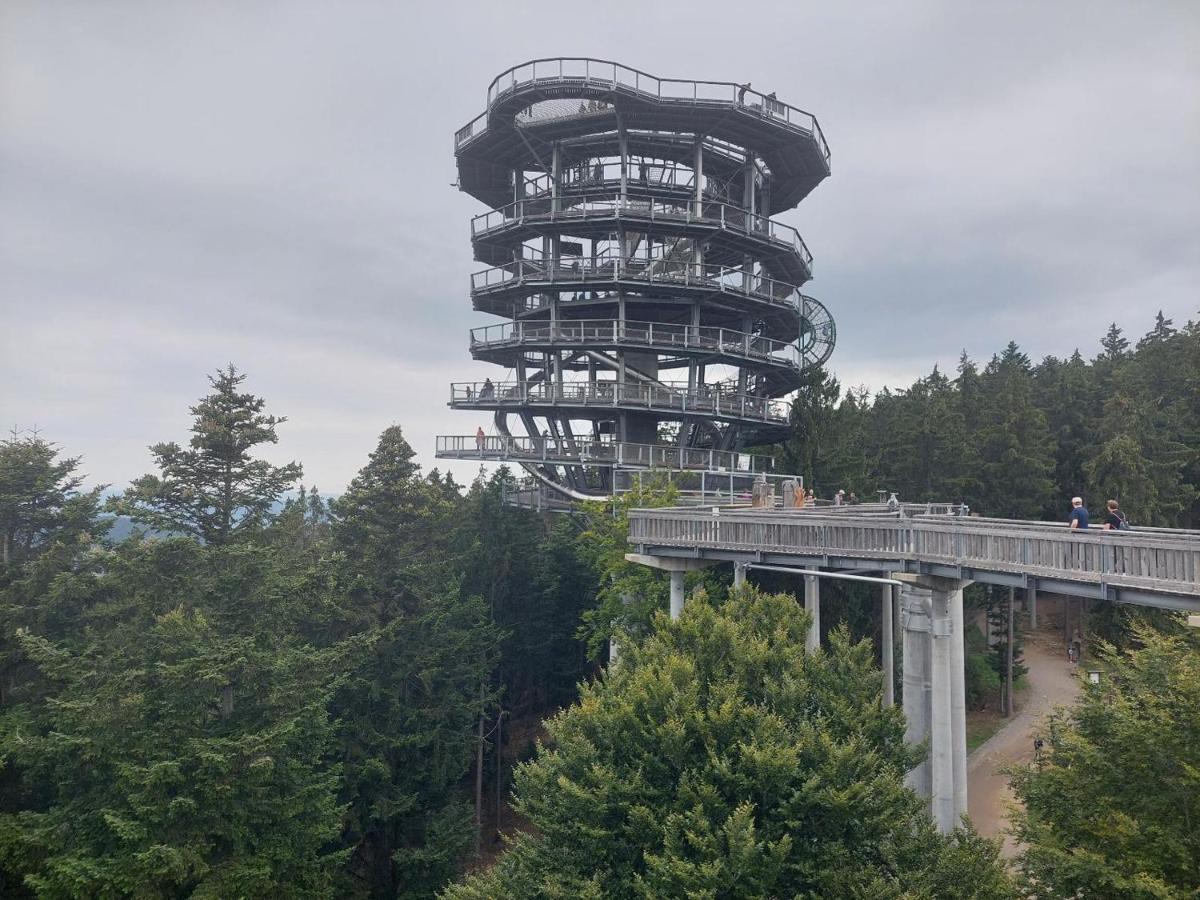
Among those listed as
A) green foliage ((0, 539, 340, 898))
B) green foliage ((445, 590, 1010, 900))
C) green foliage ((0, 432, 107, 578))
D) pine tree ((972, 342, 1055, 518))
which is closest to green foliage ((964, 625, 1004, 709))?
pine tree ((972, 342, 1055, 518))

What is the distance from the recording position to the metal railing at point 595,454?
34.3 m

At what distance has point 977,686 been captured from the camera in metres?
38.4

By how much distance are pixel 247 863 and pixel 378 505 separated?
552 inches

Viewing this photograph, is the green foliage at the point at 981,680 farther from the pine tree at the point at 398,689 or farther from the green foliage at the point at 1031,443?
the pine tree at the point at 398,689

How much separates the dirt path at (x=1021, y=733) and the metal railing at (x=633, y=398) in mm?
18613

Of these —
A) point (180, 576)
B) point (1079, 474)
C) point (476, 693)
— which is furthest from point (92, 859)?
point (1079, 474)

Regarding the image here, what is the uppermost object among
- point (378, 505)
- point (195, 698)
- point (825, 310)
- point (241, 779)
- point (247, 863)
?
point (825, 310)

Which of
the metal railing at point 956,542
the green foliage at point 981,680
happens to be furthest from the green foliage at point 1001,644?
the metal railing at point 956,542

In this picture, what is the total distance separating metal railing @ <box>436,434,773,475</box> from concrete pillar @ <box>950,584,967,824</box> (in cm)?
1487

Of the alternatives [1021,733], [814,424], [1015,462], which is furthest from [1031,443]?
[814,424]

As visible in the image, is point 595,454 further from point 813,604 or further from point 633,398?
point 813,604

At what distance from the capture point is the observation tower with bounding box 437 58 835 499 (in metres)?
36.1

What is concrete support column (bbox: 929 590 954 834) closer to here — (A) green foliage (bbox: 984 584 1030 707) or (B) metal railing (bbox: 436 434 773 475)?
(B) metal railing (bbox: 436 434 773 475)

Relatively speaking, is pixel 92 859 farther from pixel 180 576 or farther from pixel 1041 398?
pixel 1041 398
